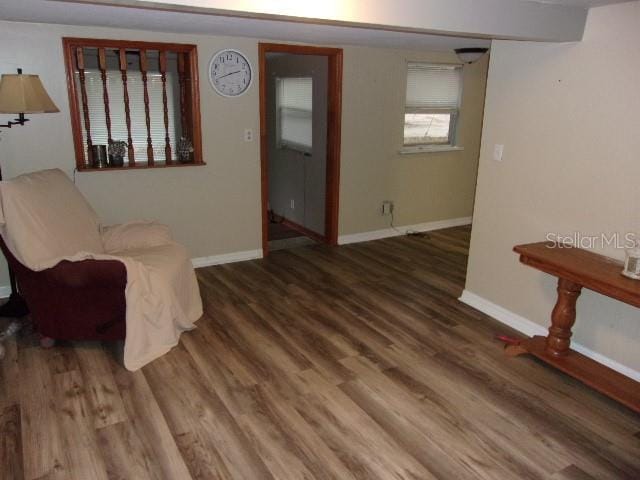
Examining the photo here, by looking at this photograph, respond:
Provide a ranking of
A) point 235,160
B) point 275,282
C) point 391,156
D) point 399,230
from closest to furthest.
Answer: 1. point 275,282
2. point 235,160
3. point 391,156
4. point 399,230

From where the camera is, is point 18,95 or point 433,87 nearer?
point 18,95

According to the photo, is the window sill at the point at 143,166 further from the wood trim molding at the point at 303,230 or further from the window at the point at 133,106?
the wood trim molding at the point at 303,230

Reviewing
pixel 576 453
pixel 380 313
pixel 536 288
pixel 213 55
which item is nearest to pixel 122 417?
pixel 380 313

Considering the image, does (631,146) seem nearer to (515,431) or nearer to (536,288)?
(536,288)

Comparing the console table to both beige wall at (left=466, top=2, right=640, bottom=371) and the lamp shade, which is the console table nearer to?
beige wall at (left=466, top=2, right=640, bottom=371)

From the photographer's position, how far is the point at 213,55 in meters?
4.04

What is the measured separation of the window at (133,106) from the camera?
3.71 m

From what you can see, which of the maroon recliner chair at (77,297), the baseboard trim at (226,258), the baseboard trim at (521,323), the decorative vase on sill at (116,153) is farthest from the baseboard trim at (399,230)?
the maroon recliner chair at (77,297)

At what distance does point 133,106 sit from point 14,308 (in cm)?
207

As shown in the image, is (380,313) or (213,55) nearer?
(380,313)

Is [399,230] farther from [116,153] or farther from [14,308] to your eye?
[14,308]

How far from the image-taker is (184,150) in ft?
13.8

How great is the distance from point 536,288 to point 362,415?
5.09 feet

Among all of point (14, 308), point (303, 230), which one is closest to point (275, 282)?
point (303, 230)
